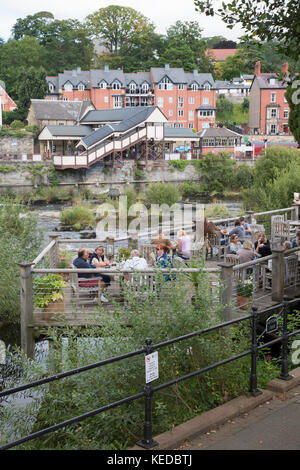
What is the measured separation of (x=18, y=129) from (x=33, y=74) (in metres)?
12.8

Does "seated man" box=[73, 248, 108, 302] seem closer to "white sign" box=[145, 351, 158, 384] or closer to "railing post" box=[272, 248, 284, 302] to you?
"railing post" box=[272, 248, 284, 302]

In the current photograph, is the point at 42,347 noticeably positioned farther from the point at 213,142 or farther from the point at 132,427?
the point at 213,142

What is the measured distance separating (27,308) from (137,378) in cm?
424

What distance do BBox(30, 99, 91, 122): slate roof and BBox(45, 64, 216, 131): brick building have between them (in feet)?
30.9

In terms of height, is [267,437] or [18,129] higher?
[18,129]

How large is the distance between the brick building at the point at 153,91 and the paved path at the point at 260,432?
75.9m

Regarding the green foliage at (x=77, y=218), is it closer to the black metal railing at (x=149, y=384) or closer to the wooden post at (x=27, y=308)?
the wooden post at (x=27, y=308)

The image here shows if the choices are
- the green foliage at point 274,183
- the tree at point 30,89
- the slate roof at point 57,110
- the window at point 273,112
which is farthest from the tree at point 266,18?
the window at point 273,112

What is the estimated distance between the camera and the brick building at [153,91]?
7931 cm

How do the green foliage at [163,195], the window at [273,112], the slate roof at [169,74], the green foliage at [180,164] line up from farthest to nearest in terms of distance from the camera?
the window at [273,112], the slate roof at [169,74], the green foliage at [180,164], the green foliage at [163,195]

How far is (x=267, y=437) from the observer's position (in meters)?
4.76

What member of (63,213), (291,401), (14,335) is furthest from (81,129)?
(291,401)

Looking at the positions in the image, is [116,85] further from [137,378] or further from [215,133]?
[137,378]

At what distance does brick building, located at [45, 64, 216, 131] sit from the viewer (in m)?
79.3
